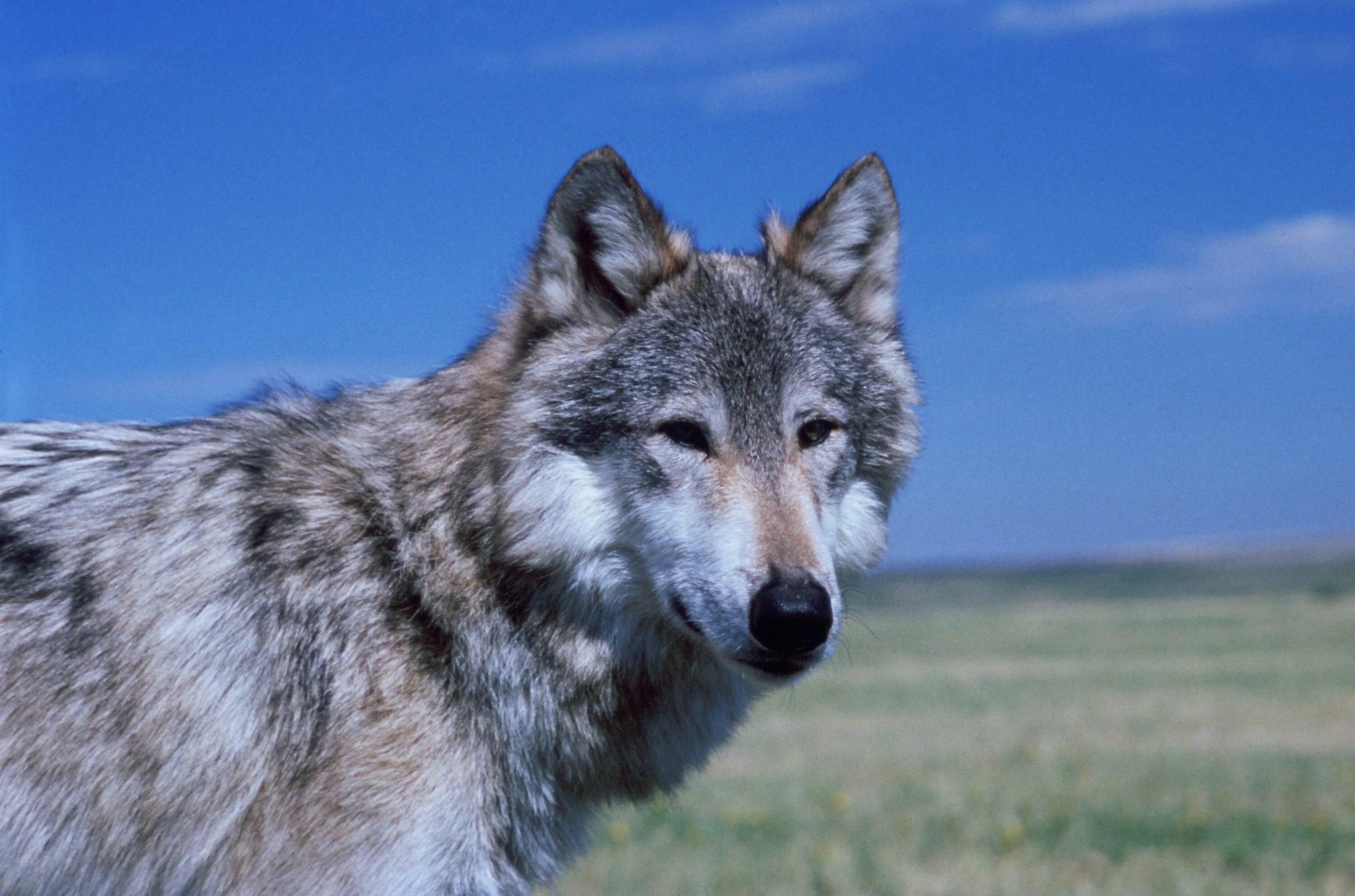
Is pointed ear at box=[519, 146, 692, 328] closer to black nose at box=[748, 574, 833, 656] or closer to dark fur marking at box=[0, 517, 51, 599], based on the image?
black nose at box=[748, 574, 833, 656]

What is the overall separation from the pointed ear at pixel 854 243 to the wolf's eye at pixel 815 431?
2.28 ft

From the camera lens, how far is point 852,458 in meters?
4.98

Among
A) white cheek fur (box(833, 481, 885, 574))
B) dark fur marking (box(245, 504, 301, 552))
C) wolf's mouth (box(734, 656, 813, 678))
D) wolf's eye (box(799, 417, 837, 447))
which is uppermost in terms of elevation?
wolf's eye (box(799, 417, 837, 447))

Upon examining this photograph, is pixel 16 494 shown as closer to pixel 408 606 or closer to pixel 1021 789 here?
pixel 408 606

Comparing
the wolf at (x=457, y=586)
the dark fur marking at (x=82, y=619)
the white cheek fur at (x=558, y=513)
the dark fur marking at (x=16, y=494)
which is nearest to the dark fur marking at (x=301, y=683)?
the wolf at (x=457, y=586)

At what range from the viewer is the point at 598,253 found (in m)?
5.02

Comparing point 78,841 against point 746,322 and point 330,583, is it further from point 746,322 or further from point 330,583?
point 746,322

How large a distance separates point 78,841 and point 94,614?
0.72 metres

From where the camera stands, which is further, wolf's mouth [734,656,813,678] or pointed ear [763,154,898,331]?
pointed ear [763,154,898,331]

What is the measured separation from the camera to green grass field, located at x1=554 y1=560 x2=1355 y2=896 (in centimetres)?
817

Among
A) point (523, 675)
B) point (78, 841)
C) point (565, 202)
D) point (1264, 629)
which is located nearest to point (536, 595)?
point (523, 675)

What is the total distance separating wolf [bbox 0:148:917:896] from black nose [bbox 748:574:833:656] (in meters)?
0.01

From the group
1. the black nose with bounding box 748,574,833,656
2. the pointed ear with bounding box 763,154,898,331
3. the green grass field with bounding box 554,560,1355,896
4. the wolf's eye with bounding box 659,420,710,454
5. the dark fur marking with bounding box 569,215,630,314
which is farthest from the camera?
the green grass field with bounding box 554,560,1355,896

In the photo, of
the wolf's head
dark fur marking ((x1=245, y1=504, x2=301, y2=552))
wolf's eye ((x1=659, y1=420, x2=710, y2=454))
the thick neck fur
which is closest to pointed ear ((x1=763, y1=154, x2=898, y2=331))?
the wolf's head
